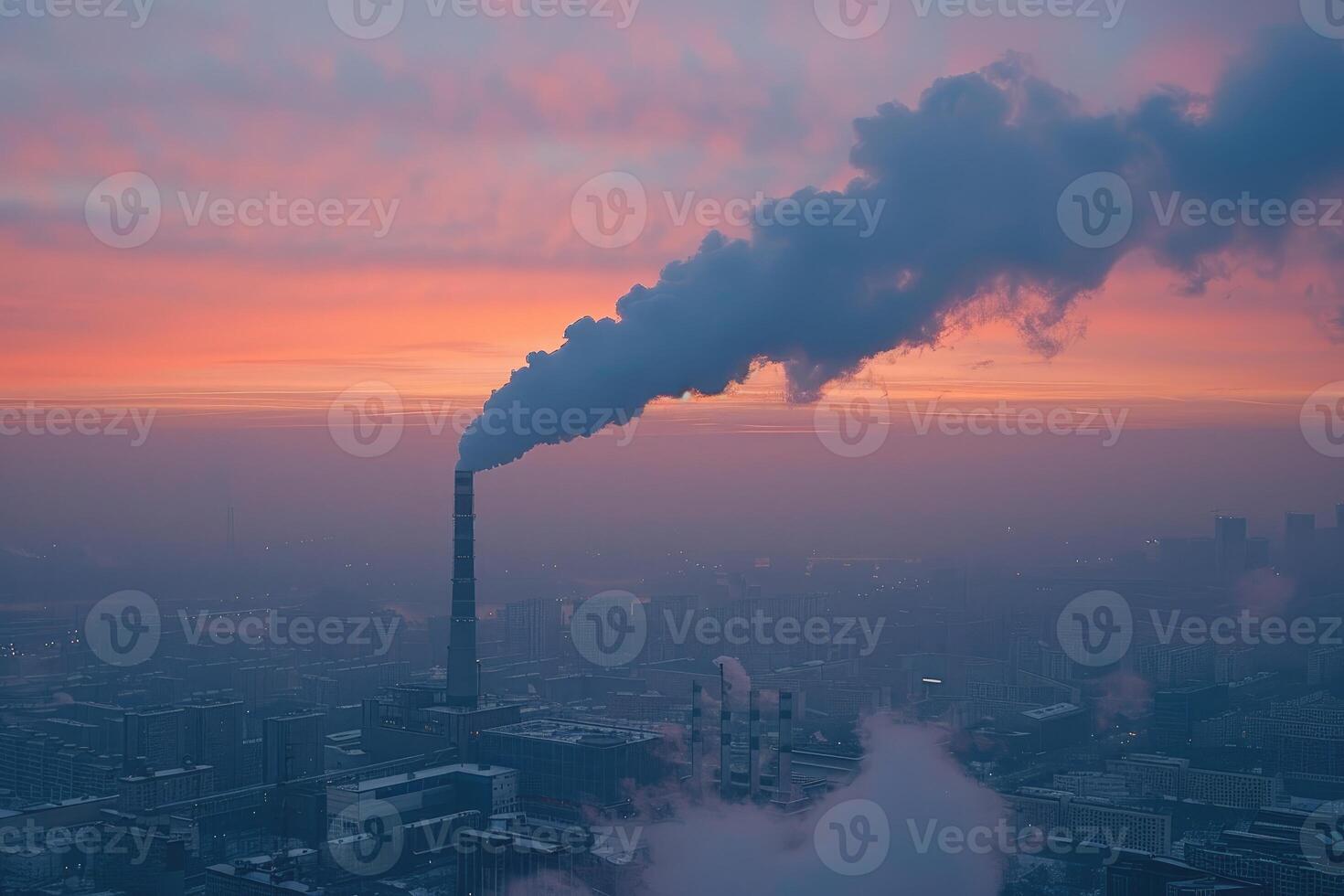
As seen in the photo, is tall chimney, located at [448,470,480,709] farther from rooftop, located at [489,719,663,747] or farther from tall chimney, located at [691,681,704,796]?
tall chimney, located at [691,681,704,796]

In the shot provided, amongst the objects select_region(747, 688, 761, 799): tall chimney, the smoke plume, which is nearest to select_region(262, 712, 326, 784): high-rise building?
the smoke plume

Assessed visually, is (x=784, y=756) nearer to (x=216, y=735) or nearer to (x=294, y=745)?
(x=294, y=745)

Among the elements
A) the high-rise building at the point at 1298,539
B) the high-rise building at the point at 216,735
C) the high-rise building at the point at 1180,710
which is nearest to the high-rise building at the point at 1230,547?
the high-rise building at the point at 1298,539

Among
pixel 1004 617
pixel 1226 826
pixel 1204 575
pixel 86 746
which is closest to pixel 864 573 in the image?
pixel 1004 617

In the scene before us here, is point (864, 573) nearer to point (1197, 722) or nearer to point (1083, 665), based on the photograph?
point (1083, 665)

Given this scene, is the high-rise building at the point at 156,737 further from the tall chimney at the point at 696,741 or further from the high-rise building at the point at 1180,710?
the high-rise building at the point at 1180,710

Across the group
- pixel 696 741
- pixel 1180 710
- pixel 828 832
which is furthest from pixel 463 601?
pixel 1180 710

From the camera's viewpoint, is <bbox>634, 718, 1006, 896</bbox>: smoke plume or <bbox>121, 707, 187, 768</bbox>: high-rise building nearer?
<bbox>634, 718, 1006, 896</bbox>: smoke plume
